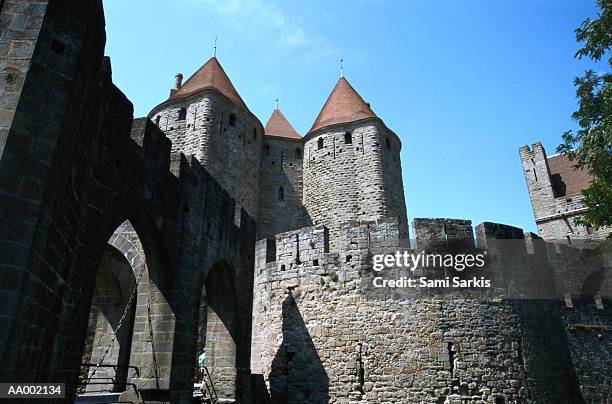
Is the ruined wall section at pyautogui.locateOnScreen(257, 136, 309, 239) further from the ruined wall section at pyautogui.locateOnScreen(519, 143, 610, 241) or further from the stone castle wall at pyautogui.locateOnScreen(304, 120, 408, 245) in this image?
the ruined wall section at pyautogui.locateOnScreen(519, 143, 610, 241)

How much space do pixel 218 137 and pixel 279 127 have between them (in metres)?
6.95

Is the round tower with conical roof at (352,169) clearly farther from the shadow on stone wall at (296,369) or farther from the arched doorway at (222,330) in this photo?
the arched doorway at (222,330)

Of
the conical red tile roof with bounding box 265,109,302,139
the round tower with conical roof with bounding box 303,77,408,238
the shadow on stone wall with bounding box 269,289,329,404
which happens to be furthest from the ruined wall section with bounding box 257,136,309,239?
the shadow on stone wall with bounding box 269,289,329,404

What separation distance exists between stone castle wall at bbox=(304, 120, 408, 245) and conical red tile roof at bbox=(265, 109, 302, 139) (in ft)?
9.20

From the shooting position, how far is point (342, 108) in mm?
23594

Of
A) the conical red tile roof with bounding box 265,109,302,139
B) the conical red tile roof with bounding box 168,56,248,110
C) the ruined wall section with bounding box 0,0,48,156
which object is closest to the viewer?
the ruined wall section with bounding box 0,0,48,156

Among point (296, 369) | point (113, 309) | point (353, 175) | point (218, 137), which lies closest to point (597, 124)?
point (296, 369)

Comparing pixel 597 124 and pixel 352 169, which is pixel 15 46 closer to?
pixel 597 124

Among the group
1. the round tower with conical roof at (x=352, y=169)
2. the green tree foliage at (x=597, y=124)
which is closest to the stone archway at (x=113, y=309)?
the green tree foliage at (x=597, y=124)

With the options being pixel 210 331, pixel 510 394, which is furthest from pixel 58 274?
pixel 510 394

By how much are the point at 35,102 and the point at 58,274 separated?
1.51 meters

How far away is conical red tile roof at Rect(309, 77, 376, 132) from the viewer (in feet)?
74.3

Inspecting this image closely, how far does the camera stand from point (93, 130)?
15.1ft

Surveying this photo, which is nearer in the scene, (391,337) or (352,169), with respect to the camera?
(391,337)
